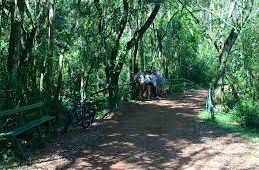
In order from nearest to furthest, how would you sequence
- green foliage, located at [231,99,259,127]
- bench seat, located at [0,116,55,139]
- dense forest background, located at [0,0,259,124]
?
1. bench seat, located at [0,116,55,139]
2. dense forest background, located at [0,0,259,124]
3. green foliage, located at [231,99,259,127]

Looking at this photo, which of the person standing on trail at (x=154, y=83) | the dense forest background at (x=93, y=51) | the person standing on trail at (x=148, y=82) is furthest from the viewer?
the person standing on trail at (x=154, y=83)

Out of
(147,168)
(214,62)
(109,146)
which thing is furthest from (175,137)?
(214,62)

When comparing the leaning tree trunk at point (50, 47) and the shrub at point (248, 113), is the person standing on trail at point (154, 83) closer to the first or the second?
the shrub at point (248, 113)

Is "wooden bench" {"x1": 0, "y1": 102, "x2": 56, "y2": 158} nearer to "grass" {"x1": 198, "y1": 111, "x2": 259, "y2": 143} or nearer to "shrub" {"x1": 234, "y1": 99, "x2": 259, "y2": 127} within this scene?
"grass" {"x1": 198, "y1": 111, "x2": 259, "y2": 143}

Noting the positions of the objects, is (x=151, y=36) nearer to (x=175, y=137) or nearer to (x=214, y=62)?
(x=214, y=62)

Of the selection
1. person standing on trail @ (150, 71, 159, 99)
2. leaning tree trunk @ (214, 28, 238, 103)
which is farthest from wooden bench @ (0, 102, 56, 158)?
person standing on trail @ (150, 71, 159, 99)

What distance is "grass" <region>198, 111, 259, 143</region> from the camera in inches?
556

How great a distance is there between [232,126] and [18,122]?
715 cm

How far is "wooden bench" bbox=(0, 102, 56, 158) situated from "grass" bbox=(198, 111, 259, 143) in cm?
559

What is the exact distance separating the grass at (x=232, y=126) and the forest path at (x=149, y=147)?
0.37 meters

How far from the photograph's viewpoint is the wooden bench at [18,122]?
10.8 meters

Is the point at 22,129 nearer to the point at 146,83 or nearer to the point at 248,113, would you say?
the point at 248,113

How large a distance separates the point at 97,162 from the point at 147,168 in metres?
1.18

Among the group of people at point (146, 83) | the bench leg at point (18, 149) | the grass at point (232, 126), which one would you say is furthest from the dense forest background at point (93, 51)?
the bench leg at point (18, 149)
